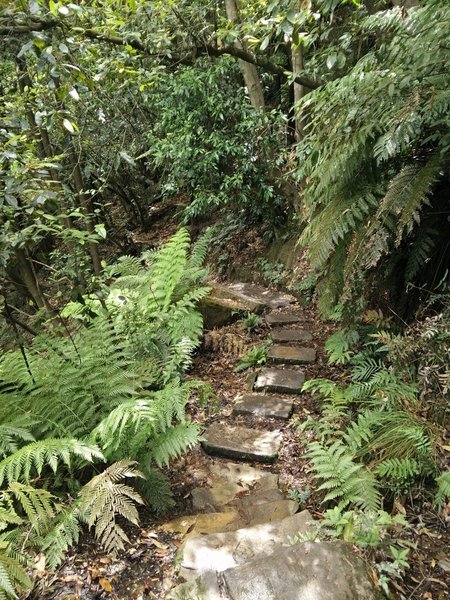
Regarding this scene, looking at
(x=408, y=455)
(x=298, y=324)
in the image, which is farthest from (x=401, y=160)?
(x=298, y=324)

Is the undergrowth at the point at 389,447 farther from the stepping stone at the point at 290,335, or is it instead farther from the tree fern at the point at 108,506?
the stepping stone at the point at 290,335

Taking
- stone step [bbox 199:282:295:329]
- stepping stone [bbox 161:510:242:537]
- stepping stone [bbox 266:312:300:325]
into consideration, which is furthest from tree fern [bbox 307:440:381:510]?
stone step [bbox 199:282:295:329]

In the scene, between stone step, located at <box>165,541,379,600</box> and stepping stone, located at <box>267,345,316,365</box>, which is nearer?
stone step, located at <box>165,541,379,600</box>

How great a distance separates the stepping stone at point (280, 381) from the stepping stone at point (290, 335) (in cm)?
55

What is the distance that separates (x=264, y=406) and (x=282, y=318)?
159cm

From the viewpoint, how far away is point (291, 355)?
167 inches

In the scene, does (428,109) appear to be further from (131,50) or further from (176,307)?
(176,307)

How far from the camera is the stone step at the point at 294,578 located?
1.63m

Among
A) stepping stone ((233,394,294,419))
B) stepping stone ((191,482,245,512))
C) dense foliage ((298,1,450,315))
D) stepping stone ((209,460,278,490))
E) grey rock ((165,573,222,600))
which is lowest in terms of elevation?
stepping stone ((191,482,245,512))

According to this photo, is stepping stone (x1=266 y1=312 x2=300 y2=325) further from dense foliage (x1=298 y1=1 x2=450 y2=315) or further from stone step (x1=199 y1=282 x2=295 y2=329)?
dense foliage (x1=298 y1=1 x2=450 y2=315)

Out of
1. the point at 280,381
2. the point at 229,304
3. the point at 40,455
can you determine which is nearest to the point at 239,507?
the point at 40,455

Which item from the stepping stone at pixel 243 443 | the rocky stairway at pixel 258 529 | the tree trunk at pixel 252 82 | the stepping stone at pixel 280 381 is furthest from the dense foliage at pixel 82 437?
the tree trunk at pixel 252 82

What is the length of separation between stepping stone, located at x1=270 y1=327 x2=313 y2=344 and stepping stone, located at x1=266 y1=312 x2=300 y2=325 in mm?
209

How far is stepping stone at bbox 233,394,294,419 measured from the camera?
138 inches
